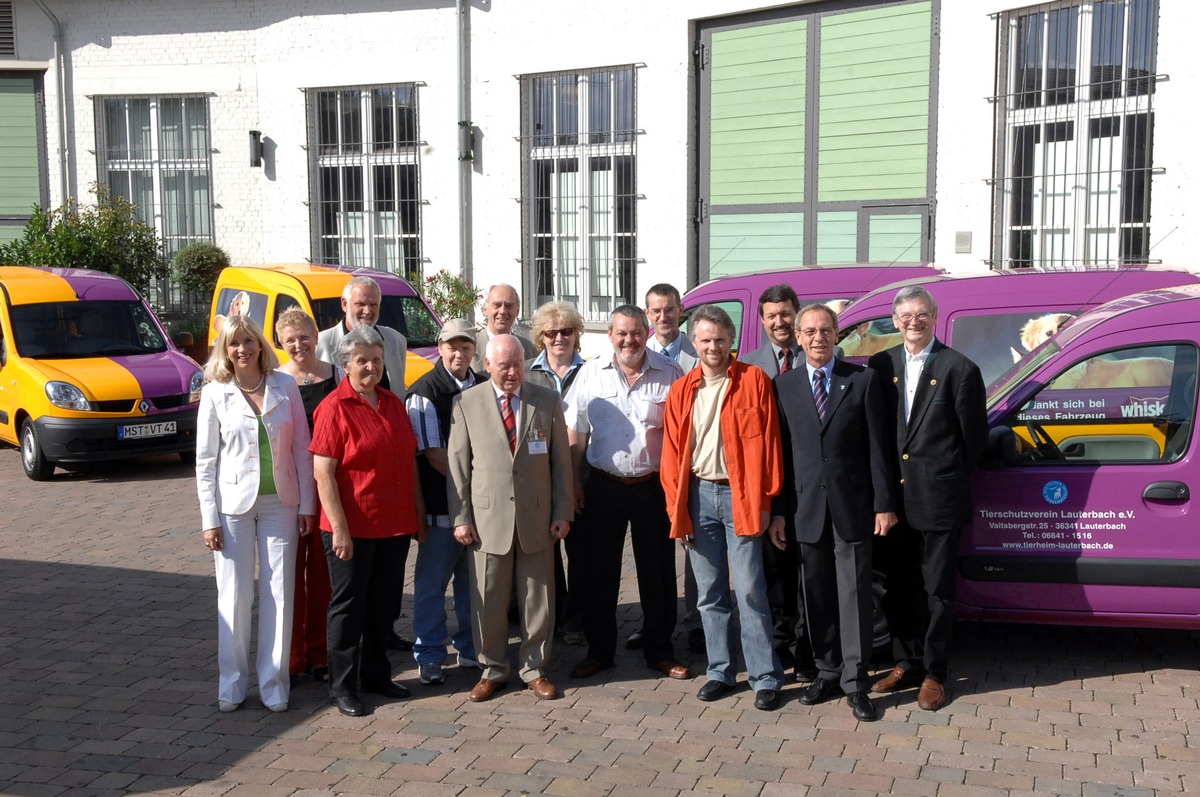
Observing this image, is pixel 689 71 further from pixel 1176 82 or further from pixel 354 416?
pixel 354 416

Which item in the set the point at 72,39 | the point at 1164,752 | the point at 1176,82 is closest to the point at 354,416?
the point at 1164,752

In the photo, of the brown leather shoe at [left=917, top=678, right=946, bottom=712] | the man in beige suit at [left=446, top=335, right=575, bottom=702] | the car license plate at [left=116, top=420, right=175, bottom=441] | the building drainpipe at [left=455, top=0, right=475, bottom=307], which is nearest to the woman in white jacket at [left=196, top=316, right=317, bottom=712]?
the man in beige suit at [left=446, top=335, right=575, bottom=702]

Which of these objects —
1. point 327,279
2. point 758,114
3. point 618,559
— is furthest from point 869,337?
point 758,114

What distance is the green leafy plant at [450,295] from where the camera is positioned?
17016 millimetres

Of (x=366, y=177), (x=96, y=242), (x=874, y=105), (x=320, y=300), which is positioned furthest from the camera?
(x=96, y=242)

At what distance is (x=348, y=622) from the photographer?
18.6ft

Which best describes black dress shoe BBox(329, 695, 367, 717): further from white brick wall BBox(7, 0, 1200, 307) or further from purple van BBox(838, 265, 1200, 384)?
white brick wall BBox(7, 0, 1200, 307)

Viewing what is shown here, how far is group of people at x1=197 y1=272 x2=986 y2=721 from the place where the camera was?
5.55 m

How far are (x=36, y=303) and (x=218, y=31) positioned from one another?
8401 mm

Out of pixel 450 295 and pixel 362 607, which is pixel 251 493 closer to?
pixel 362 607

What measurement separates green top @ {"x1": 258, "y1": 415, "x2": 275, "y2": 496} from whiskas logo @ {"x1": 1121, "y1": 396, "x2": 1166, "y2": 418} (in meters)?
3.93

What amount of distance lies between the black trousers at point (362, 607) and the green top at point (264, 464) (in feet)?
1.08

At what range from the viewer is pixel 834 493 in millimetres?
5492

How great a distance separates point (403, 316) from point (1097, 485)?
8150mm
